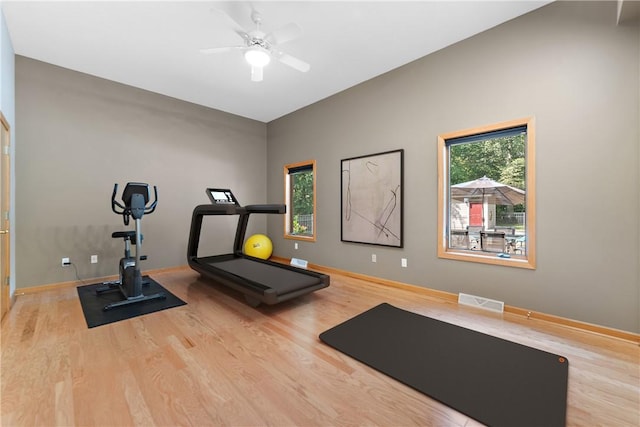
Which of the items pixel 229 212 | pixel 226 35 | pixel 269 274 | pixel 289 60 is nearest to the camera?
pixel 289 60

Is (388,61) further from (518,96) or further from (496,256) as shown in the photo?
(496,256)

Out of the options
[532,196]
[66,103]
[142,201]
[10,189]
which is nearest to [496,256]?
[532,196]

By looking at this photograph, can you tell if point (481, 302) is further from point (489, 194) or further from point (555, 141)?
point (555, 141)

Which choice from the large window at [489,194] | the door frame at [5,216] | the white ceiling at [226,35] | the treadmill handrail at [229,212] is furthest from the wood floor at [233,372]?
the white ceiling at [226,35]

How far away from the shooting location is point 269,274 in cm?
359

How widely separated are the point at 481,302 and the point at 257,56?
12.3 feet

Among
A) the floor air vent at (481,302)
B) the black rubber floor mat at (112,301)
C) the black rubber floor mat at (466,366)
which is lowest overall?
the black rubber floor mat at (466,366)

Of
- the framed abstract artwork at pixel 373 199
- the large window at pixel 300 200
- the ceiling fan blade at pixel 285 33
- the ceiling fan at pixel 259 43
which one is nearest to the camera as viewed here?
the ceiling fan blade at pixel 285 33

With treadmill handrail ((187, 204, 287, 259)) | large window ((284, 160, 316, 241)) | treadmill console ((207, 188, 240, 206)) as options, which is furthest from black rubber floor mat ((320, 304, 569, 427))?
large window ((284, 160, 316, 241))

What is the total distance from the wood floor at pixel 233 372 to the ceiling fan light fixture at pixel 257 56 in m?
2.78

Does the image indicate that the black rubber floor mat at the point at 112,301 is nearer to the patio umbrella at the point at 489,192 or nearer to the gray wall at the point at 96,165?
the gray wall at the point at 96,165

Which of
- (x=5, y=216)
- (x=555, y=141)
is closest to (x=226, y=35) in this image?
(x=5, y=216)

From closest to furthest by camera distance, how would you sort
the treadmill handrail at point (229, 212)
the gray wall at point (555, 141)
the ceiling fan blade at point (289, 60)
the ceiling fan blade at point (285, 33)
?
the gray wall at point (555, 141) → the ceiling fan blade at point (285, 33) → the ceiling fan blade at point (289, 60) → the treadmill handrail at point (229, 212)

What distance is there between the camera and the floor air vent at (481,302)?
292cm
